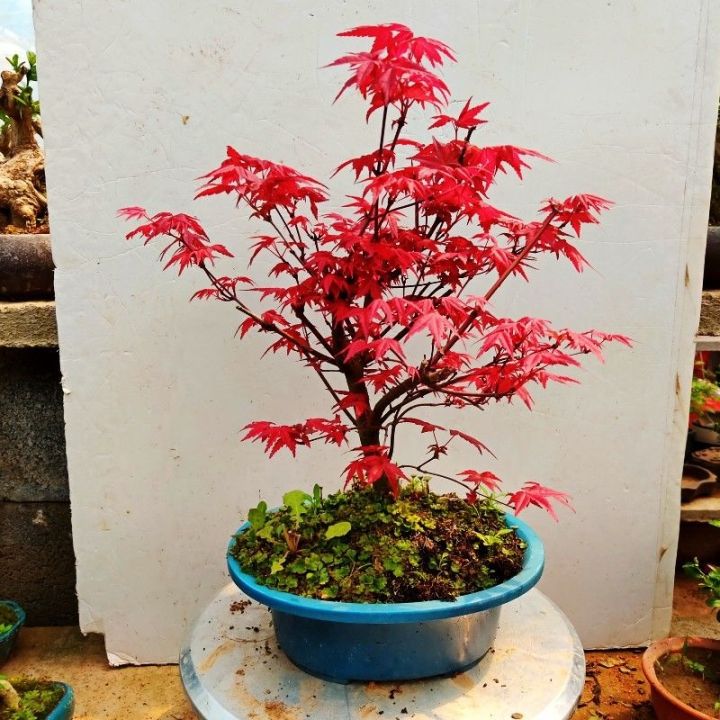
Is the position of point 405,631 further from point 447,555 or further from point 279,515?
point 279,515

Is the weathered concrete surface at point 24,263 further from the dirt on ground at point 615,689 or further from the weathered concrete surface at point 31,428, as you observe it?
the dirt on ground at point 615,689

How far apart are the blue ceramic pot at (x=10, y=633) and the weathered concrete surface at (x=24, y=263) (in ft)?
3.15

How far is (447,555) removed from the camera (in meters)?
1.27

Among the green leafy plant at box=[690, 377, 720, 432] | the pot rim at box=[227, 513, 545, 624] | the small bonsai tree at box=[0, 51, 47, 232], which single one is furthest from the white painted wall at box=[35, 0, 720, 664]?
the pot rim at box=[227, 513, 545, 624]

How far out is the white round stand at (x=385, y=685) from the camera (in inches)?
45.1

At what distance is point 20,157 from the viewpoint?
218cm

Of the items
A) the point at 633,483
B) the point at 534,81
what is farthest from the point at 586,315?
the point at 534,81

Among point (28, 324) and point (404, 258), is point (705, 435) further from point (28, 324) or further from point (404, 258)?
point (28, 324)

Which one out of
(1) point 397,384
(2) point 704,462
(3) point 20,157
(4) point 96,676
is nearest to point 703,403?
(2) point 704,462

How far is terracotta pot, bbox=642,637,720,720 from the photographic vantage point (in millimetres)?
1616

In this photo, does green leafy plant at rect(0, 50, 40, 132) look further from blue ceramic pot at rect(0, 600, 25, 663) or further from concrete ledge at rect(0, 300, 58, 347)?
blue ceramic pot at rect(0, 600, 25, 663)

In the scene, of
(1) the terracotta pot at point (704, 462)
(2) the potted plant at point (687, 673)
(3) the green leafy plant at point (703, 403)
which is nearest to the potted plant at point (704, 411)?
(3) the green leafy plant at point (703, 403)

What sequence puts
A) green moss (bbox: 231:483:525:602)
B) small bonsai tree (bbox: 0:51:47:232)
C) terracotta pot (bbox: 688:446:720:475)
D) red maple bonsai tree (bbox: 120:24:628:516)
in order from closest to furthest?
red maple bonsai tree (bbox: 120:24:628:516)
green moss (bbox: 231:483:525:602)
small bonsai tree (bbox: 0:51:47:232)
terracotta pot (bbox: 688:446:720:475)

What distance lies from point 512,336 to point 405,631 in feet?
1.82
